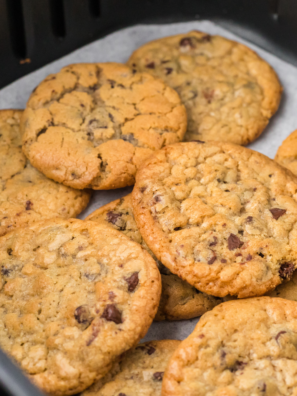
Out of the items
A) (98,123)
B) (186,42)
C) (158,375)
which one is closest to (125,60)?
(186,42)

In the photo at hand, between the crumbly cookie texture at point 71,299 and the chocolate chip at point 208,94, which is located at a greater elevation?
the chocolate chip at point 208,94

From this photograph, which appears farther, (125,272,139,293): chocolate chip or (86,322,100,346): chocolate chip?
(125,272,139,293): chocolate chip

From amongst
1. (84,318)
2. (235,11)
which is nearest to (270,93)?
(235,11)

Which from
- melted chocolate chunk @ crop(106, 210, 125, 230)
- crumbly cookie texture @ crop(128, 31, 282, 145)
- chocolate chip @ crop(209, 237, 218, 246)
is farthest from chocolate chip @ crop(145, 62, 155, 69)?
chocolate chip @ crop(209, 237, 218, 246)

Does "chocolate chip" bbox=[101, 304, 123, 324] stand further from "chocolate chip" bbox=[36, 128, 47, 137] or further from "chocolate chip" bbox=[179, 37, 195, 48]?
"chocolate chip" bbox=[179, 37, 195, 48]

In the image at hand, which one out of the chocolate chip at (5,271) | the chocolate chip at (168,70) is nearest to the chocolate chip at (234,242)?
the chocolate chip at (5,271)

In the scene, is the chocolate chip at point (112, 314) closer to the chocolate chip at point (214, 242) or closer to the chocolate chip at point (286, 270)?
the chocolate chip at point (214, 242)

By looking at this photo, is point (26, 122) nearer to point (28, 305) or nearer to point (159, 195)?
point (159, 195)
